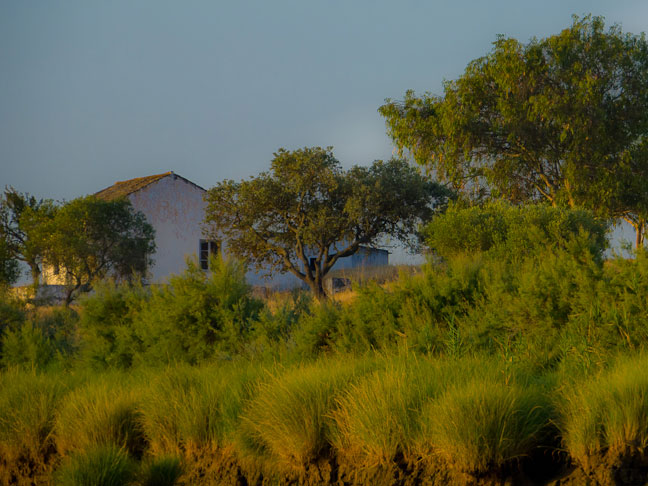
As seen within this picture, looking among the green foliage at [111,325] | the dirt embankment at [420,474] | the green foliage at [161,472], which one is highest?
the green foliage at [111,325]

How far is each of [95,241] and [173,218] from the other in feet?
19.1

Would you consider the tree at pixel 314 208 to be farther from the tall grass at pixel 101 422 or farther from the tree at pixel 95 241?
the tall grass at pixel 101 422

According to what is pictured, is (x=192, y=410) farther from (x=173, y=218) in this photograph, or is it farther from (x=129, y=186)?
(x=129, y=186)

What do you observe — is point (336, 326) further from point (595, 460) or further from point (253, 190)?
point (253, 190)

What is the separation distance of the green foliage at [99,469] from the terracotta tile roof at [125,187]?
23207 millimetres

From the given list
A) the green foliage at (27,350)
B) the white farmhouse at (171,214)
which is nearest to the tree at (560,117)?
the white farmhouse at (171,214)

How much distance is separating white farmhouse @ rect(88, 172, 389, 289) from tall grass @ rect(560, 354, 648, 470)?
78.8ft

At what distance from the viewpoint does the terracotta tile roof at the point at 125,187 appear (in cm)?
3045

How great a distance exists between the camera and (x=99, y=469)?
6.51 meters

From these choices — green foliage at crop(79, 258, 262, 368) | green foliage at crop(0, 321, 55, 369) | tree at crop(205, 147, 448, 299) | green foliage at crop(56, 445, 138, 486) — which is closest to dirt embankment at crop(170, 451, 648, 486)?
green foliage at crop(56, 445, 138, 486)

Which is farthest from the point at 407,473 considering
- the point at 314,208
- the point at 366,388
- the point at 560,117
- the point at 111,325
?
the point at 560,117

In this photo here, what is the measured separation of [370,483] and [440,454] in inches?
26.8

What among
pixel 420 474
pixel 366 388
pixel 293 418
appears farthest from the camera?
pixel 293 418

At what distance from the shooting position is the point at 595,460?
5184mm
